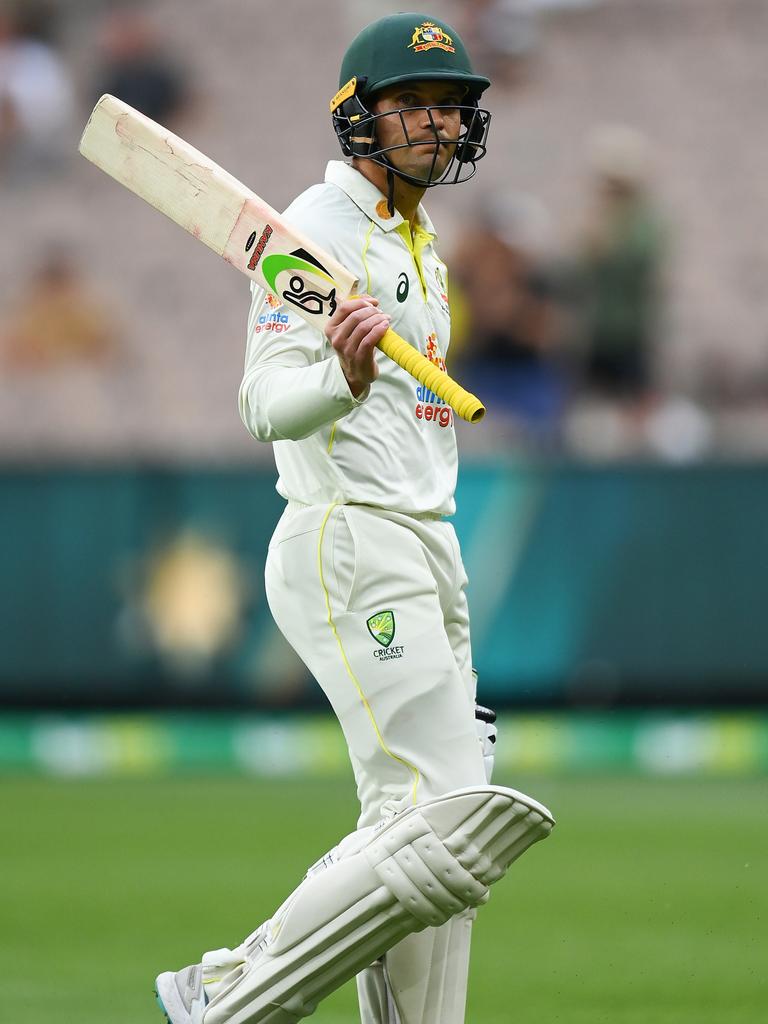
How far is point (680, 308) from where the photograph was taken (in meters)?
11.9

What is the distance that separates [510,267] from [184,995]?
7.32m

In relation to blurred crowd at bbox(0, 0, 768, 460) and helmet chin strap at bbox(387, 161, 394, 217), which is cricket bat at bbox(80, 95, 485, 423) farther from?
blurred crowd at bbox(0, 0, 768, 460)

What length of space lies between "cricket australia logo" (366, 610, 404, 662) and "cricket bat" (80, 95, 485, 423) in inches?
19.2

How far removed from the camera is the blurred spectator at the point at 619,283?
10.5 metres

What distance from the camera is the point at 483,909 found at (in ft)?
20.0

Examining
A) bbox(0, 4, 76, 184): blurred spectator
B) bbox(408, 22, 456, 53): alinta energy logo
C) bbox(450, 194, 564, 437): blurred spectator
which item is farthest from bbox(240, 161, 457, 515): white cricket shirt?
bbox(0, 4, 76, 184): blurred spectator

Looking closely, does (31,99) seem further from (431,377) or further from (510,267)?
(431,377)

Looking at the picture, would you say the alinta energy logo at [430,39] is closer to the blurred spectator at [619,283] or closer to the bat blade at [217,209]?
the bat blade at [217,209]

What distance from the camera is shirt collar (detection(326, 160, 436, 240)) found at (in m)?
3.61

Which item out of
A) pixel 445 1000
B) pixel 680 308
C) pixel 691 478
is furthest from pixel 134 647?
pixel 445 1000

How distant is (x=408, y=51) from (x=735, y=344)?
874cm

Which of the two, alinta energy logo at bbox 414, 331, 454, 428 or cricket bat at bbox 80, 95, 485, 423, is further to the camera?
alinta energy logo at bbox 414, 331, 454, 428

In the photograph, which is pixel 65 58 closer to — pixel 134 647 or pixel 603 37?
pixel 603 37

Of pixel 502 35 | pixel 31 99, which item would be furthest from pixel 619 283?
pixel 31 99
